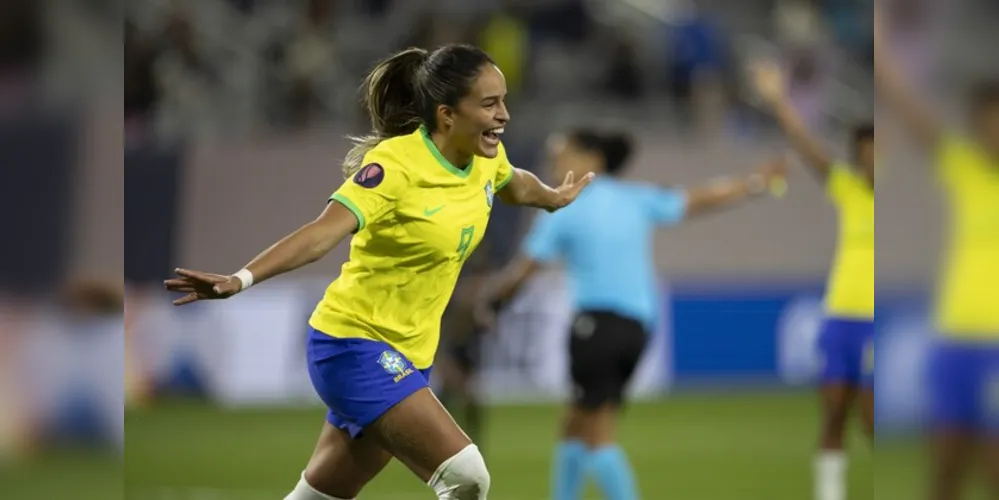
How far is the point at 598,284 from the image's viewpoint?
330 inches

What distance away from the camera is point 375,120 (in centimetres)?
525

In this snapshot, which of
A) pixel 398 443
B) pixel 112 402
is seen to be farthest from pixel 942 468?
pixel 398 443

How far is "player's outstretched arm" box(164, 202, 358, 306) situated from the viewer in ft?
12.3

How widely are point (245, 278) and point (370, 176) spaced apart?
789 mm

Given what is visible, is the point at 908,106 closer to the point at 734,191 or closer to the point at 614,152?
the point at 614,152

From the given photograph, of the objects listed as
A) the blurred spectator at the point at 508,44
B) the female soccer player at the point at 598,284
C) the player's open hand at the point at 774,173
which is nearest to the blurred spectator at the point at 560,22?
the blurred spectator at the point at 508,44

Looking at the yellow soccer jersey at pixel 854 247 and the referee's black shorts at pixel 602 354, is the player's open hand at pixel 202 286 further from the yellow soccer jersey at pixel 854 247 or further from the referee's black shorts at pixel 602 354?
the yellow soccer jersey at pixel 854 247

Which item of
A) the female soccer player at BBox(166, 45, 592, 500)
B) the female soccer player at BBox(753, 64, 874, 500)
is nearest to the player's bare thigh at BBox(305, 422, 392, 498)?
the female soccer player at BBox(166, 45, 592, 500)

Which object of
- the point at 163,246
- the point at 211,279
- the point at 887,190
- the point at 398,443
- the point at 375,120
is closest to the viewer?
the point at 887,190

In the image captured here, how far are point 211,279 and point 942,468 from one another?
2.36 meters

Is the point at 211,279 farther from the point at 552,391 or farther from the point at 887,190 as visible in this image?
the point at 552,391

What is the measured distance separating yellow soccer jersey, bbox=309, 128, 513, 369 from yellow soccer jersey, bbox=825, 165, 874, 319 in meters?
3.76

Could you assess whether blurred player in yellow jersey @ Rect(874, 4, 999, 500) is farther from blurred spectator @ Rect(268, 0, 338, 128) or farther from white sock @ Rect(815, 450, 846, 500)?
blurred spectator @ Rect(268, 0, 338, 128)

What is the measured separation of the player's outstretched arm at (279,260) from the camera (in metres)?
3.76
